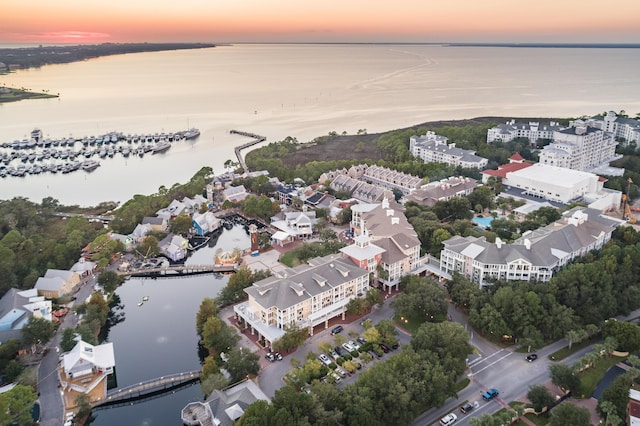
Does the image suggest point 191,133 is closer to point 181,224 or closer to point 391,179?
point 391,179

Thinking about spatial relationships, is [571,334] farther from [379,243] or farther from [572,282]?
[379,243]

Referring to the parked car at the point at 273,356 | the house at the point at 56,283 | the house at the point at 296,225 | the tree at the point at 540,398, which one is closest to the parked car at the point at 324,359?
the parked car at the point at 273,356

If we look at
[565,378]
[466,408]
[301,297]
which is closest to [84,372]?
[301,297]

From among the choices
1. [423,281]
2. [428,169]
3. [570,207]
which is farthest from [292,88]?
[423,281]

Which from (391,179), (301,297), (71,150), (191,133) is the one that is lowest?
(391,179)

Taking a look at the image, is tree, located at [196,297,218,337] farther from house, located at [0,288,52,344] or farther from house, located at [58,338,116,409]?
house, located at [0,288,52,344]
